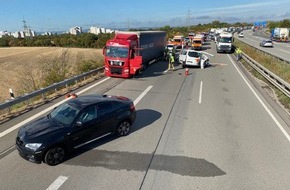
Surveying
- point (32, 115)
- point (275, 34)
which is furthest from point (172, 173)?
point (275, 34)

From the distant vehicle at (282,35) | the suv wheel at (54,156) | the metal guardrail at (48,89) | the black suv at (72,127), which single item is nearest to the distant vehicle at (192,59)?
the metal guardrail at (48,89)

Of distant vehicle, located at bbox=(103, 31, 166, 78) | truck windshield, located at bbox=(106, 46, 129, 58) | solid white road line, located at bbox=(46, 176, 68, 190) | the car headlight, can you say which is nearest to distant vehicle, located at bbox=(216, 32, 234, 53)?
distant vehicle, located at bbox=(103, 31, 166, 78)

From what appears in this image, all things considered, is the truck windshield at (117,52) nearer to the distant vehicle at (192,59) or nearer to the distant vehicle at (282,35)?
the distant vehicle at (192,59)

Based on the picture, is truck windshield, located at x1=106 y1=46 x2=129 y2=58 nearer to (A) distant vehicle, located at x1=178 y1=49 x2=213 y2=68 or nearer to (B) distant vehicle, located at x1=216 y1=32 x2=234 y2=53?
(A) distant vehicle, located at x1=178 y1=49 x2=213 y2=68

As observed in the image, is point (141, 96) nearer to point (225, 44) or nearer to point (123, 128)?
point (123, 128)

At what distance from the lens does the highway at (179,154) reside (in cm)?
642

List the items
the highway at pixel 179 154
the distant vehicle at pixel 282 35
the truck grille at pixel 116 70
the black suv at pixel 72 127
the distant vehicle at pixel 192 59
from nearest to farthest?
the highway at pixel 179 154 < the black suv at pixel 72 127 < the truck grille at pixel 116 70 < the distant vehicle at pixel 192 59 < the distant vehicle at pixel 282 35

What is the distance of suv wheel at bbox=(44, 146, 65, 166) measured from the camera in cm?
703

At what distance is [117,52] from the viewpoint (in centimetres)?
1933

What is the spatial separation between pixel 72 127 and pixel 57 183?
1.67 m

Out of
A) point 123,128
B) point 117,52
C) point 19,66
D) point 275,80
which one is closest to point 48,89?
point 123,128

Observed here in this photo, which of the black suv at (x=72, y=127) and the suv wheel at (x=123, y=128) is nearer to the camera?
the black suv at (x=72, y=127)

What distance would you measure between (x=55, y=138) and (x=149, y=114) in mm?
4928

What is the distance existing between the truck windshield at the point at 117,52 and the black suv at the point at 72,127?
33.7 ft
